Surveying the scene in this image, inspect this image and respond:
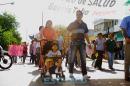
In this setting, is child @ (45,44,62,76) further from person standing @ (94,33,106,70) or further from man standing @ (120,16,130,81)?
person standing @ (94,33,106,70)

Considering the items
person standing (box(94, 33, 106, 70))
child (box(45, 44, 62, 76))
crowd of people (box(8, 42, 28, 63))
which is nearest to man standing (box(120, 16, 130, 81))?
child (box(45, 44, 62, 76))

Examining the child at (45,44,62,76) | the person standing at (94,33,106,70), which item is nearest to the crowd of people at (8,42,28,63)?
the person standing at (94,33,106,70)

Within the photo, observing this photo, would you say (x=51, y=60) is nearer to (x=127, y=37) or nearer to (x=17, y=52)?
(x=127, y=37)

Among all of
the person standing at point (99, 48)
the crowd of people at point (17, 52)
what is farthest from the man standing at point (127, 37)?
the crowd of people at point (17, 52)

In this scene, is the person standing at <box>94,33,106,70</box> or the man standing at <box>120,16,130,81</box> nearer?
the man standing at <box>120,16,130,81</box>

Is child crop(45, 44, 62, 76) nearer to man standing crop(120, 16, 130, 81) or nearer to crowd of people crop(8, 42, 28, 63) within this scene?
man standing crop(120, 16, 130, 81)

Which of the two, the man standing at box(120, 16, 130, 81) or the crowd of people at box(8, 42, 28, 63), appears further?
the crowd of people at box(8, 42, 28, 63)

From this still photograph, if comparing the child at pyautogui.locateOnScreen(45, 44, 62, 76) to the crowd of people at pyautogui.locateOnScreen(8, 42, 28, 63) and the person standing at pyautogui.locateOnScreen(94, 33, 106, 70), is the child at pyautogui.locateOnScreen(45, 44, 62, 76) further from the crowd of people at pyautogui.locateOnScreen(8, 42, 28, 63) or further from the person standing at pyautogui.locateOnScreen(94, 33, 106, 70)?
the crowd of people at pyautogui.locateOnScreen(8, 42, 28, 63)

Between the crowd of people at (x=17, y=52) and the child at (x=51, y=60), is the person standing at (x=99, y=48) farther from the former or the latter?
the crowd of people at (x=17, y=52)

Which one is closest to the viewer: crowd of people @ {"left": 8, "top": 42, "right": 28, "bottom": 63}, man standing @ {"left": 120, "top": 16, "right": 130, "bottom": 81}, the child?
A: man standing @ {"left": 120, "top": 16, "right": 130, "bottom": 81}

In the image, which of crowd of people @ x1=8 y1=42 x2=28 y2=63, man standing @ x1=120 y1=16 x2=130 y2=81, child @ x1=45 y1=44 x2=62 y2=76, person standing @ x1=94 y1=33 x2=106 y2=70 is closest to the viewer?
man standing @ x1=120 y1=16 x2=130 y2=81

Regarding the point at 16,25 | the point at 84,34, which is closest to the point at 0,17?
the point at 16,25

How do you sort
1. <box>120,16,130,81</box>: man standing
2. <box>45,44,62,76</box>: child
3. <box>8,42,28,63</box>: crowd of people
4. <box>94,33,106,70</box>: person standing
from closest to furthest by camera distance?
<box>120,16,130,81</box>: man standing < <box>45,44,62,76</box>: child < <box>94,33,106,70</box>: person standing < <box>8,42,28,63</box>: crowd of people

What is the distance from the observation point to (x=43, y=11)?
1125 cm
